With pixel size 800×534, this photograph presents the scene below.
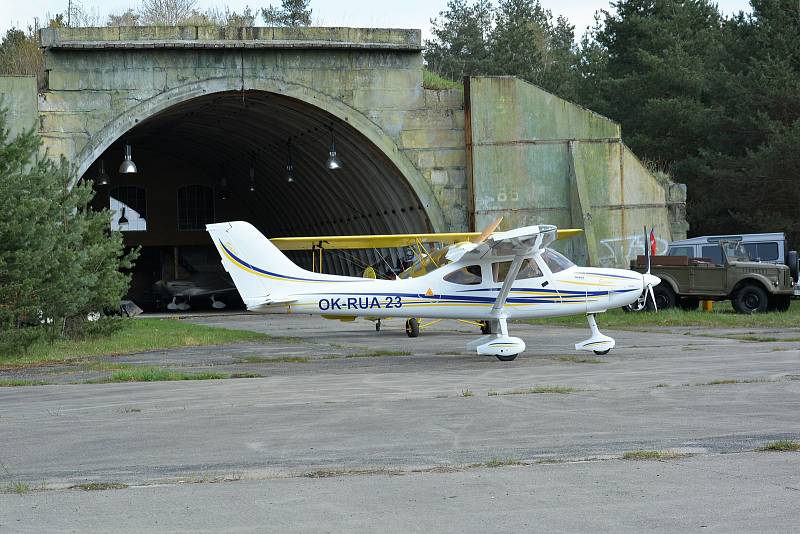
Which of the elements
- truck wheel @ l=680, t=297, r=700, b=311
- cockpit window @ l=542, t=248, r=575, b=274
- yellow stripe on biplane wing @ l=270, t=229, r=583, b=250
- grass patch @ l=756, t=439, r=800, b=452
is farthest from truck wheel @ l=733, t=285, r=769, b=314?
grass patch @ l=756, t=439, r=800, b=452

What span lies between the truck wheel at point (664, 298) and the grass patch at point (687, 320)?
56 cm

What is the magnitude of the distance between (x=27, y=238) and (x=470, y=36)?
209 feet

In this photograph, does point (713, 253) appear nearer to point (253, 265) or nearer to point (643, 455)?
point (253, 265)

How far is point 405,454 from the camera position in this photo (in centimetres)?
819

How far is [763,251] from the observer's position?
29.9 metres

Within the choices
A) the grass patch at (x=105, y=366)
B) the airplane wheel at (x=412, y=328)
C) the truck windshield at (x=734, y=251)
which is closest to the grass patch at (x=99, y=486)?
the grass patch at (x=105, y=366)

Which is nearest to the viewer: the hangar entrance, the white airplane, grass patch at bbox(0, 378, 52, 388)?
grass patch at bbox(0, 378, 52, 388)

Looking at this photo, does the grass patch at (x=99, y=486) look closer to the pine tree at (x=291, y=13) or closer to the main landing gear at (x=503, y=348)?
the main landing gear at (x=503, y=348)

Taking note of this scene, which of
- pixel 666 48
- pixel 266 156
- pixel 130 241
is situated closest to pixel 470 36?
pixel 666 48

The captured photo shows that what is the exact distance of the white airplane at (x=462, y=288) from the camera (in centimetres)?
1641

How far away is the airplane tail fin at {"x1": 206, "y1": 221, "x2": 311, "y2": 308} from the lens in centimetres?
1666

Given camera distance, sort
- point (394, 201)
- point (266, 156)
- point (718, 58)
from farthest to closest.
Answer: point (718, 58)
point (266, 156)
point (394, 201)

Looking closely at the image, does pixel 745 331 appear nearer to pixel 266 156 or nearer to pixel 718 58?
pixel 266 156

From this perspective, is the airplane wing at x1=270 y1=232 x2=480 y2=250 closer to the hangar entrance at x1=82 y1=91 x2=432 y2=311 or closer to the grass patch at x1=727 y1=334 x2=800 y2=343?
the hangar entrance at x1=82 y1=91 x2=432 y2=311
